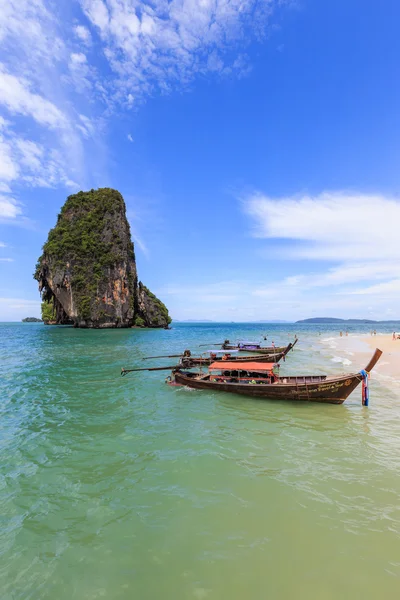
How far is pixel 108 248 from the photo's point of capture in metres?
75.2

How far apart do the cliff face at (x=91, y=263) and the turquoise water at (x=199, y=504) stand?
6158cm

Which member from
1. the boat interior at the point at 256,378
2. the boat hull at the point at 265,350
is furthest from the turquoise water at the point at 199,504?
the boat hull at the point at 265,350

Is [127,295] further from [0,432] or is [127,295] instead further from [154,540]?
[154,540]

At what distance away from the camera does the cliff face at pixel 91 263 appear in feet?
236

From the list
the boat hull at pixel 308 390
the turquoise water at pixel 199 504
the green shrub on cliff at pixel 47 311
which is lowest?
the turquoise water at pixel 199 504

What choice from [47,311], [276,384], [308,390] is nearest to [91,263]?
[47,311]

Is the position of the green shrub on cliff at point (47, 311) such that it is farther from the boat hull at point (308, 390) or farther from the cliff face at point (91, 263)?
the boat hull at point (308, 390)

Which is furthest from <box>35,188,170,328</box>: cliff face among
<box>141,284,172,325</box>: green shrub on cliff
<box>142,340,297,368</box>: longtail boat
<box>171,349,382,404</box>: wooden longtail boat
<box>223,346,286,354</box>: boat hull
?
<box>171,349,382,404</box>: wooden longtail boat

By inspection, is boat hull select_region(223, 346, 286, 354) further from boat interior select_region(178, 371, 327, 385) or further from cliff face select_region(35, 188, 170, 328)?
cliff face select_region(35, 188, 170, 328)

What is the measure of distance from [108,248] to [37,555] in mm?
74841

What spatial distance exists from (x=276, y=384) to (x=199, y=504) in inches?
362

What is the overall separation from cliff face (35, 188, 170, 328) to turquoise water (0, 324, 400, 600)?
6158 cm

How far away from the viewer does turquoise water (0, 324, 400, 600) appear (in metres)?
4.85

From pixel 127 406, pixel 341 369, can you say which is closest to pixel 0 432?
pixel 127 406
